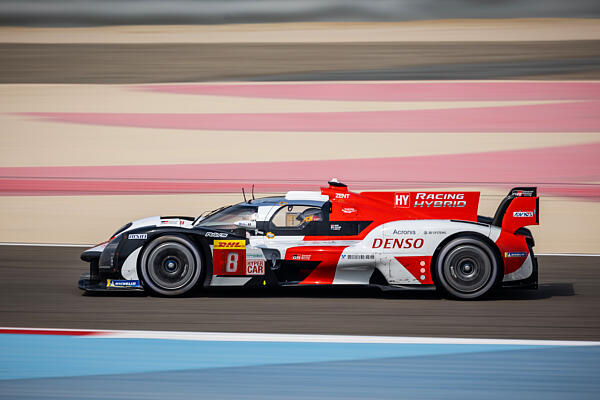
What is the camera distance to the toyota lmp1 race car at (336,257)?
23.6 feet

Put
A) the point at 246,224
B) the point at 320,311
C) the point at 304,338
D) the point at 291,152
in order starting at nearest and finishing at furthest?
1. the point at 304,338
2. the point at 320,311
3. the point at 246,224
4. the point at 291,152

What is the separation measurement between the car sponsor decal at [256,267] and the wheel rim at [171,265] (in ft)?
1.76

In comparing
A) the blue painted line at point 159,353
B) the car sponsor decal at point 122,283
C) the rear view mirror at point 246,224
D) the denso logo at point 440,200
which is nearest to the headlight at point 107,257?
the car sponsor decal at point 122,283

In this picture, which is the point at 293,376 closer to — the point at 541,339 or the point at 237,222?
the point at 541,339

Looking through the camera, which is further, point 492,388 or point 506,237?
point 506,237

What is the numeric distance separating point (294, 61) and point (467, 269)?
15.7 meters

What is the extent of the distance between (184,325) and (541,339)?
2.85 metres

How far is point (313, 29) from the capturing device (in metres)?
24.0

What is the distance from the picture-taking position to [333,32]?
2361cm

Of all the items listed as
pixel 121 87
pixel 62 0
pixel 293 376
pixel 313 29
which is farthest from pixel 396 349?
pixel 62 0

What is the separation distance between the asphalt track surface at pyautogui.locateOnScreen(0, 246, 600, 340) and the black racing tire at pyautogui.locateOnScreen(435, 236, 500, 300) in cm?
13

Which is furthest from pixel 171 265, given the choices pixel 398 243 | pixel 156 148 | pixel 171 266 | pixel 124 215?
pixel 156 148

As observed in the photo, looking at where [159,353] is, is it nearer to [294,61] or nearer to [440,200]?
[440,200]

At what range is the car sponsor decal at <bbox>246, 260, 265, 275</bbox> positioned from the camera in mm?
7223
